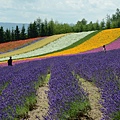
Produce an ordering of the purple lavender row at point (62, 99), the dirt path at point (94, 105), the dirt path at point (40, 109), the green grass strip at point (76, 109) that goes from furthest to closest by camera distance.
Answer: the dirt path at point (40, 109), the dirt path at point (94, 105), the green grass strip at point (76, 109), the purple lavender row at point (62, 99)

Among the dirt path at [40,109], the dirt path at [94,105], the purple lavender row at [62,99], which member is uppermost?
the purple lavender row at [62,99]

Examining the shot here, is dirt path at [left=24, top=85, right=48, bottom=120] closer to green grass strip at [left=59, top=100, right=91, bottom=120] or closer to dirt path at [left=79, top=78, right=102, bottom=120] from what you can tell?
green grass strip at [left=59, top=100, right=91, bottom=120]

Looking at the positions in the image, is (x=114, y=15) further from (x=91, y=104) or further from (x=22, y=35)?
(x=91, y=104)

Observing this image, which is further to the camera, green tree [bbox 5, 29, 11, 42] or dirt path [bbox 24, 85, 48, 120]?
green tree [bbox 5, 29, 11, 42]

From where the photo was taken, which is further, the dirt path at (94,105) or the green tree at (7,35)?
the green tree at (7,35)

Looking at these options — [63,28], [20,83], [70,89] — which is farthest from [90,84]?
[63,28]

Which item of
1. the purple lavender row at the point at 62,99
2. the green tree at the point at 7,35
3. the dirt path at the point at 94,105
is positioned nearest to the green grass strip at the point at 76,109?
the purple lavender row at the point at 62,99

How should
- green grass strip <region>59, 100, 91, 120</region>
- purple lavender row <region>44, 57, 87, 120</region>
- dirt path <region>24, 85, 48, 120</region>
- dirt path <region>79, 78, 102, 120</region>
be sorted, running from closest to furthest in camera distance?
purple lavender row <region>44, 57, 87, 120</region> → green grass strip <region>59, 100, 91, 120</region> → dirt path <region>79, 78, 102, 120</region> → dirt path <region>24, 85, 48, 120</region>

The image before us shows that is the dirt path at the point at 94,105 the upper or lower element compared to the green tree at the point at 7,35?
lower

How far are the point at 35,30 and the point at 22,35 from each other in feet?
13.0

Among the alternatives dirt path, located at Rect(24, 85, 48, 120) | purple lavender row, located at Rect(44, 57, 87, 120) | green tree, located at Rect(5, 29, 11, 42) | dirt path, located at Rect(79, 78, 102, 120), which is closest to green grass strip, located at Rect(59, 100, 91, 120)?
purple lavender row, located at Rect(44, 57, 87, 120)

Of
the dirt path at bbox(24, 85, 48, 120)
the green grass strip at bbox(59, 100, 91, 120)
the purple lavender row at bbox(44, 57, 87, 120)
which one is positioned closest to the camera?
the purple lavender row at bbox(44, 57, 87, 120)

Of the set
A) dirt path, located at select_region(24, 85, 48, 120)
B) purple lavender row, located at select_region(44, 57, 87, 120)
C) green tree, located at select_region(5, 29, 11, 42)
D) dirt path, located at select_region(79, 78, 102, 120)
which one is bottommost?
dirt path, located at select_region(24, 85, 48, 120)

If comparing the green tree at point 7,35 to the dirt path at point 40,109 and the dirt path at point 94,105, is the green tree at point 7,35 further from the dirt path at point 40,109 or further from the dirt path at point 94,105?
the dirt path at point 94,105
